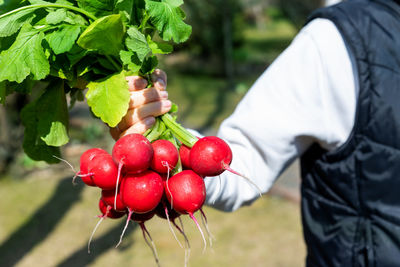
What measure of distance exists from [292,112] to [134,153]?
0.65 m

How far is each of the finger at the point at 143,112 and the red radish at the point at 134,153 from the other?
9 cm

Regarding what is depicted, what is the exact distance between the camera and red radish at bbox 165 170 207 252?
114cm

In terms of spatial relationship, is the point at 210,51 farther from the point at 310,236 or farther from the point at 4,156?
the point at 310,236

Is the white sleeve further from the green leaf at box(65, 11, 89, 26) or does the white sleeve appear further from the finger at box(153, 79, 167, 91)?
the green leaf at box(65, 11, 89, 26)

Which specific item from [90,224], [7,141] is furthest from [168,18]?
[7,141]

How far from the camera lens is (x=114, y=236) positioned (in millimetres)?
4133

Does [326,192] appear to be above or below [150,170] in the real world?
below

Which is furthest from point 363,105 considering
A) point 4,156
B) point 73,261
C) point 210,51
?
point 210,51

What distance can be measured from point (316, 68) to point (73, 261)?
10.2 feet

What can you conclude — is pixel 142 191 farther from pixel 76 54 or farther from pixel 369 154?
pixel 369 154

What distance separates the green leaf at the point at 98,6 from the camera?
115 cm

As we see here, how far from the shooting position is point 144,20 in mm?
1197

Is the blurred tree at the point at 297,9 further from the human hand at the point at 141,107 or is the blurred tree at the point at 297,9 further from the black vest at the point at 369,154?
the human hand at the point at 141,107

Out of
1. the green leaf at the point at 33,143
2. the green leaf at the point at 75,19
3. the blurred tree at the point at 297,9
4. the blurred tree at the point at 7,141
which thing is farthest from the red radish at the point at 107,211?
the blurred tree at the point at 297,9
